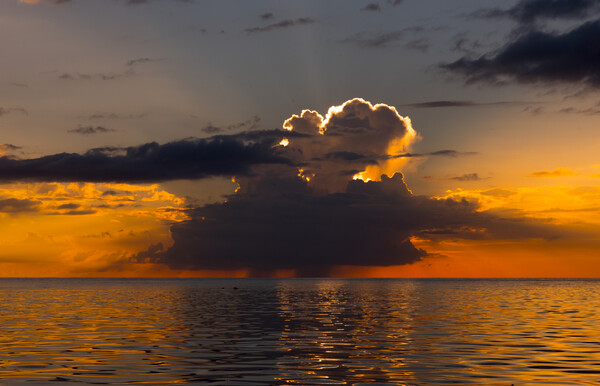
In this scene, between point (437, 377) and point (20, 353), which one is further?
point (20, 353)

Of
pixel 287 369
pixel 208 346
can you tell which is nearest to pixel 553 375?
pixel 287 369

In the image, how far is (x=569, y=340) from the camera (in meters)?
47.7

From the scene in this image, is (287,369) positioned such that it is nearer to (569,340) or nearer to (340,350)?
(340,350)

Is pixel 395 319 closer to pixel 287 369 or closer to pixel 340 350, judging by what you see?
pixel 340 350

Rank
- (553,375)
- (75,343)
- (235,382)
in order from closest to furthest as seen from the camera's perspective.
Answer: (235,382), (553,375), (75,343)

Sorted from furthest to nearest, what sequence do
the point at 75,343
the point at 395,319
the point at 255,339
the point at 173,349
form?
the point at 395,319
the point at 255,339
the point at 75,343
the point at 173,349

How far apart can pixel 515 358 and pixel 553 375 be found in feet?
19.0

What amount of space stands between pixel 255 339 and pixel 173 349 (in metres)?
8.17

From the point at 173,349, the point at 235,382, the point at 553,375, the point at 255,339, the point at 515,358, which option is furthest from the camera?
the point at 255,339


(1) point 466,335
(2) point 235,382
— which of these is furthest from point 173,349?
(1) point 466,335

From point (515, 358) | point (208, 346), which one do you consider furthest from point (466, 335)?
point (208, 346)

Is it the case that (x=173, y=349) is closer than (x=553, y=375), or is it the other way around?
(x=553, y=375)

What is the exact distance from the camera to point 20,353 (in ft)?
132

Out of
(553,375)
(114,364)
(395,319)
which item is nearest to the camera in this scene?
(553,375)
